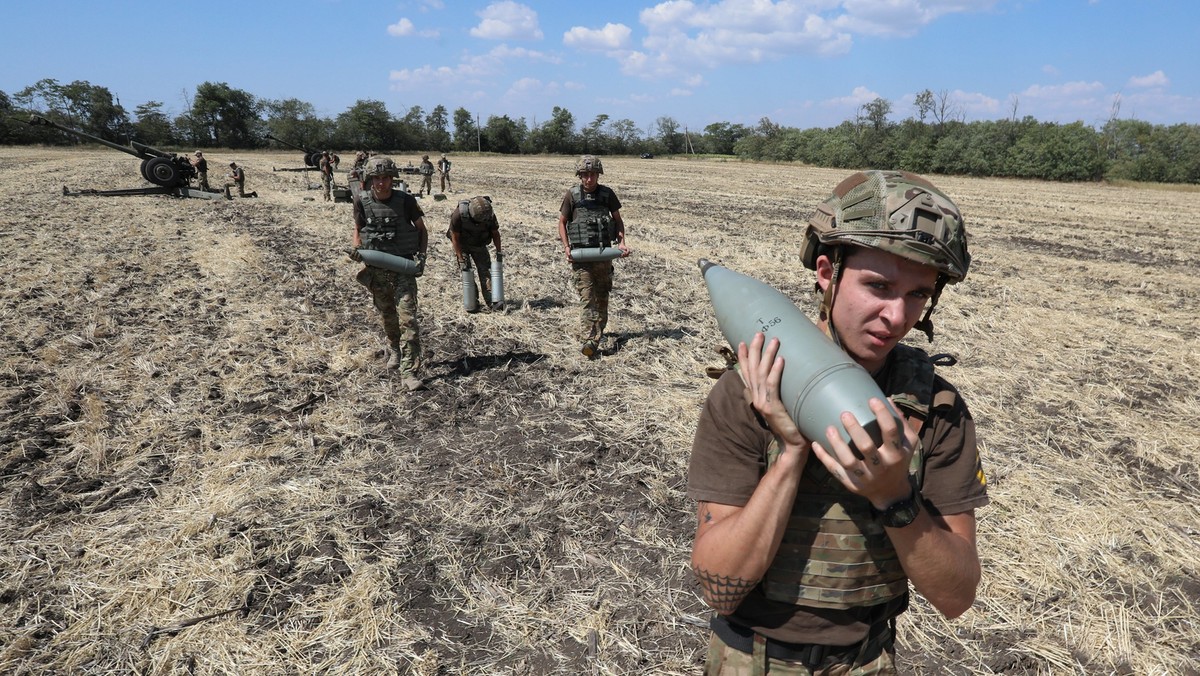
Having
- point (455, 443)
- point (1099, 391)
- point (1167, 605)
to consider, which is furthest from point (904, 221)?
point (1099, 391)

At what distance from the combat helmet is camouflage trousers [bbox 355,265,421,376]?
6.02 meters

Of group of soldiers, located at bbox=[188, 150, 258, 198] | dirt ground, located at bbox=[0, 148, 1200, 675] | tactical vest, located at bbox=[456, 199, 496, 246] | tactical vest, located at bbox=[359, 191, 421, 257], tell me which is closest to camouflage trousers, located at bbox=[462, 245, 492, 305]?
tactical vest, located at bbox=[456, 199, 496, 246]

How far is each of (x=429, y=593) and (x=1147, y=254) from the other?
20013 mm

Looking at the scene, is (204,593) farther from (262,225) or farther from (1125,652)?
(262,225)

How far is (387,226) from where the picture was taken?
6.76 metres

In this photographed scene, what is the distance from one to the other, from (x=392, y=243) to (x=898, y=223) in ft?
20.4

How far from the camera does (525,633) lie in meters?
3.73

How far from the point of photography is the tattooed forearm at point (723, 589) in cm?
152

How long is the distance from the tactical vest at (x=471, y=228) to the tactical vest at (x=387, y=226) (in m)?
2.73

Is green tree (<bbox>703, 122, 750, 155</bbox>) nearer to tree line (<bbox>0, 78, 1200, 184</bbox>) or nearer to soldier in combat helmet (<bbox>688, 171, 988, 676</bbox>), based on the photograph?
tree line (<bbox>0, 78, 1200, 184</bbox>)

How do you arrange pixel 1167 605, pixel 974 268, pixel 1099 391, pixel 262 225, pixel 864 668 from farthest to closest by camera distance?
pixel 262 225 → pixel 974 268 → pixel 1099 391 → pixel 1167 605 → pixel 864 668

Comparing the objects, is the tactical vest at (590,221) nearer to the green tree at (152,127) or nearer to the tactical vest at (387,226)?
the tactical vest at (387,226)

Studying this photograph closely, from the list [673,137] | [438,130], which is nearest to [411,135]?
[438,130]

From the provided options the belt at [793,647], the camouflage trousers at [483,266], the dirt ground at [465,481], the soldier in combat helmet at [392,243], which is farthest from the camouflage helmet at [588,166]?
the belt at [793,647]
